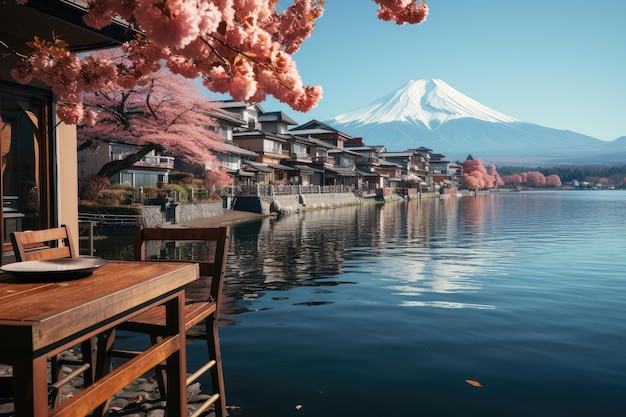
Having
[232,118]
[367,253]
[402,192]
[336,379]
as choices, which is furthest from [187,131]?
[402,192]

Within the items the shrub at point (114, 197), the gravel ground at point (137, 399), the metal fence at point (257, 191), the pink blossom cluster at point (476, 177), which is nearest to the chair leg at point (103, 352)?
the gravel ground at point (137, 399)

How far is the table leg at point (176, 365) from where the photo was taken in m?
2.65

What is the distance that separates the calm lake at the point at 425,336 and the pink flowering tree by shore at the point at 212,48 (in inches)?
101

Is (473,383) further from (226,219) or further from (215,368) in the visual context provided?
(226,219)

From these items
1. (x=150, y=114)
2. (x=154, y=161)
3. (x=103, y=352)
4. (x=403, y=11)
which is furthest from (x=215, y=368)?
(x=154, y=161)

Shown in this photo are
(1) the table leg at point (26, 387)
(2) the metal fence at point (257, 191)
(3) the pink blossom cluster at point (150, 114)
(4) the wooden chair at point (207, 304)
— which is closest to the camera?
(1) the table leg at point (26, 387)

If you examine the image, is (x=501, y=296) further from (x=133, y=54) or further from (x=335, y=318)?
(x=133, y=54)

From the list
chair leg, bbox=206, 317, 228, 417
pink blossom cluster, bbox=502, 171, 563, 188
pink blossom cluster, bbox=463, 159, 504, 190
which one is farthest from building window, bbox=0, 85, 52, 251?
pink blossom cluster, bbox=502, 171, 563, 188

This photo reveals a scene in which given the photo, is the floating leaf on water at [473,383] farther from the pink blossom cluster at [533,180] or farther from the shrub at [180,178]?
the pink blossom cluster at [533,180]

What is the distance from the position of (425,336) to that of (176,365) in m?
4.23

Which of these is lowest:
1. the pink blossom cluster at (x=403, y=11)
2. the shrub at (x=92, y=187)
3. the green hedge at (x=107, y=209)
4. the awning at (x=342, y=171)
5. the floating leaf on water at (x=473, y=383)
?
the floating leaf on water at (x=473, y=383)

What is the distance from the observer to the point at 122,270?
263 cm

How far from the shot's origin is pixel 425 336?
623cm

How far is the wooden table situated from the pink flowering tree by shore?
3.84ft
